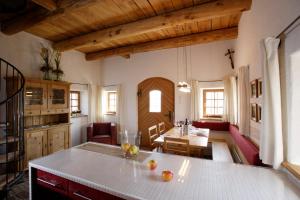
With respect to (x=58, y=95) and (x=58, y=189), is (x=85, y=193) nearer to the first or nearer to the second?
(x=58, y=189)

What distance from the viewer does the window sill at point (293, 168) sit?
1.16 m

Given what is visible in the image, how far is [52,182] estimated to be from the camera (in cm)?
141

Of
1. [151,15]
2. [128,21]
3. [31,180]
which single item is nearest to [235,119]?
[151,15]

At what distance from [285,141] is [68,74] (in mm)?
4854

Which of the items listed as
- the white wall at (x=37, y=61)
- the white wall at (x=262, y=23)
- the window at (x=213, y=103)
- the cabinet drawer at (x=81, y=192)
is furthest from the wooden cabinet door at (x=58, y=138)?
the white wall at (x=262, y=23)

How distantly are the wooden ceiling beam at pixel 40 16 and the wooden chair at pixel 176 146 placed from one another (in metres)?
2.19

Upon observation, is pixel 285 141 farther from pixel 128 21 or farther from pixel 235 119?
pixel 128 21


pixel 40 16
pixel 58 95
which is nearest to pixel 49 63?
pixel 58 95

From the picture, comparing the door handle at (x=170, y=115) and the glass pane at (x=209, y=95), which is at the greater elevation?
the glass pane at (x=209, y=95)

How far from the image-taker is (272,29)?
168 centimetres

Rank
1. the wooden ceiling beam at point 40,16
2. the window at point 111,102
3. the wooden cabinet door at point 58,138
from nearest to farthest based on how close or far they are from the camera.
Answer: the wooden ceiling beam at point 40,16 < the wooden cabinet door at point 58,138 < the window at point 111,102

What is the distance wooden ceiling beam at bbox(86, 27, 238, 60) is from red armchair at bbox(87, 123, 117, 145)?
2.10m

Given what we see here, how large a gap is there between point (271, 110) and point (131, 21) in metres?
2.82

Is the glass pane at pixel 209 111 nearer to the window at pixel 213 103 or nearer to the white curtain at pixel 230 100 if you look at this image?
the window at pixel 213 103
